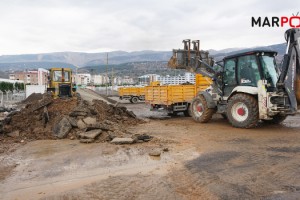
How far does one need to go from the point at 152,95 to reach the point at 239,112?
21.5ft

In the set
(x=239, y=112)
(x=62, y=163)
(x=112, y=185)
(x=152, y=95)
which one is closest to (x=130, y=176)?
(x=112, y=185)

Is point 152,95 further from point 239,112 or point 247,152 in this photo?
point 247,152

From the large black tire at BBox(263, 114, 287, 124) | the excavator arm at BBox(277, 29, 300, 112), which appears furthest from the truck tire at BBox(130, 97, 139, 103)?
the excavator arm at BBox(277, 29, 300, 112)

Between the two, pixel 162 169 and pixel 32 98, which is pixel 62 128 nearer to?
pixel 162 169

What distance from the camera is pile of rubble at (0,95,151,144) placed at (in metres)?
9.61

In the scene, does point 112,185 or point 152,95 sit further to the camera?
point 152,95

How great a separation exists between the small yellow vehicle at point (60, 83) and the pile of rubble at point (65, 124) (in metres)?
7.68

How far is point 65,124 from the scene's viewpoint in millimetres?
10430

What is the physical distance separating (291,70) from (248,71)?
1.59 m

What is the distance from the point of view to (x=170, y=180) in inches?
219

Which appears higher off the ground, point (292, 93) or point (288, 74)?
point (288, 74)

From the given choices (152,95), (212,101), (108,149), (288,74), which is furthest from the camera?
(152,95)

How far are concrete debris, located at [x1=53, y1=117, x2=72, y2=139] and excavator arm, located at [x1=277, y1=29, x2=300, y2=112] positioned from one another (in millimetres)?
7097

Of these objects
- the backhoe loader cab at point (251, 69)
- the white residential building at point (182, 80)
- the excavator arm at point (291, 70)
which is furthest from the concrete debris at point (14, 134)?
the excavator arm at point (291, 70)
